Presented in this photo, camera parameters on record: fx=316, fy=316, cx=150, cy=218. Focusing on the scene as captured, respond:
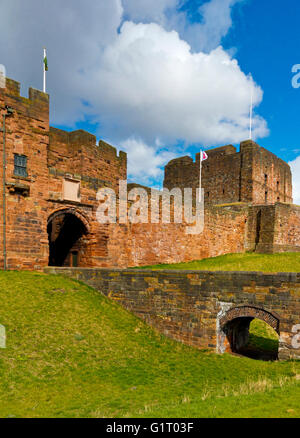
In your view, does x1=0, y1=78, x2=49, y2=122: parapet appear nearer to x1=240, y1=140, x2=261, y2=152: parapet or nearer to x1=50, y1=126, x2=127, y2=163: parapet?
x1=50, y1=126, x2=127, y2=163: parapet

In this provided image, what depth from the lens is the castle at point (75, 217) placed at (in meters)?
14.6

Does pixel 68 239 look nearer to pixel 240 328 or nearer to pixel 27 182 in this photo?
pixel 27 182

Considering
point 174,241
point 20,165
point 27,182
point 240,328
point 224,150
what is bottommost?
point 240,328

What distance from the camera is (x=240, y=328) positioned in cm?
1324

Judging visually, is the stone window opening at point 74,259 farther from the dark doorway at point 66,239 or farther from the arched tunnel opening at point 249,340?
the arched tunnel opening at point 249,340

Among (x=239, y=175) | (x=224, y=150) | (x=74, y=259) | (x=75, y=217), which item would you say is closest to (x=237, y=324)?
(x=75, y=217)

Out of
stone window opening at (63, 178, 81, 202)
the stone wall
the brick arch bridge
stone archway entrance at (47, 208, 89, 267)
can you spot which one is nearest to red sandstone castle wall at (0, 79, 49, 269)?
stone window opening at (63, 178, 81, 202)

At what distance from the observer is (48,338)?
9.59 meters

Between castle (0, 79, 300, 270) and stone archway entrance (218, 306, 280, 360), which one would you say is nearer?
stone archway entrance (218, 306, 280, 360)

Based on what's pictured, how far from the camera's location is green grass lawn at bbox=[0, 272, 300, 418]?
6.39 metres

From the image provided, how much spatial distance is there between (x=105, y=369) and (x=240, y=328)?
6560mm

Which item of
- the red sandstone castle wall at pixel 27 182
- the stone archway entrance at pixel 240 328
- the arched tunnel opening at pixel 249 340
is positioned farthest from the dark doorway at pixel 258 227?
the red sandstone castle wall at pixel 27 182

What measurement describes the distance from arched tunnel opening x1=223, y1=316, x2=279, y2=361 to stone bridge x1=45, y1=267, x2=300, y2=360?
5cm

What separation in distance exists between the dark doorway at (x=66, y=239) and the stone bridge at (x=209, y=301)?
15.4 feet
